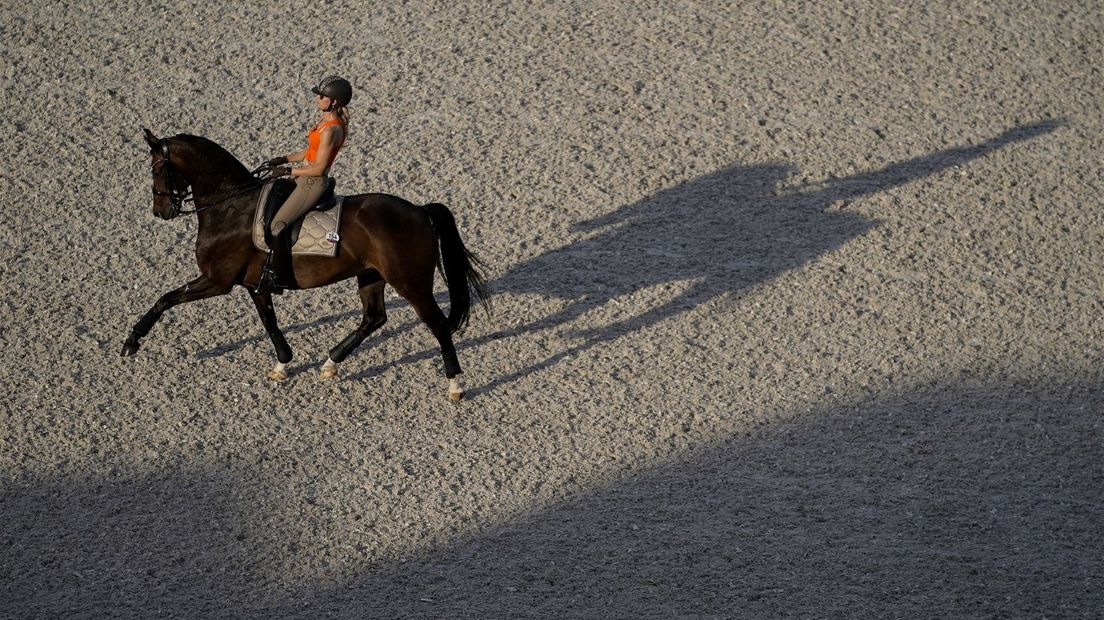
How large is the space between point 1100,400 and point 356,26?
9.12 metres

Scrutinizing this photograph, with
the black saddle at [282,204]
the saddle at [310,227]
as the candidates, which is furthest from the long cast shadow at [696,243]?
the black saddle at [282,204]

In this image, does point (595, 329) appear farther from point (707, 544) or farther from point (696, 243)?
point (707, 544)

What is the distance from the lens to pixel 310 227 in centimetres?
988

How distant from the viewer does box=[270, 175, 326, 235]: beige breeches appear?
387 inches

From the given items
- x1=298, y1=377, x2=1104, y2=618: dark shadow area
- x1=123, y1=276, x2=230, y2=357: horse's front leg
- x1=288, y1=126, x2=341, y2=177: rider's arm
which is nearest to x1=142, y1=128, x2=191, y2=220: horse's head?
x1=123, y1=276, x2=230, y2=357: horse's front leg

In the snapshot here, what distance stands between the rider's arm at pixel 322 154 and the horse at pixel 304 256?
36 cm

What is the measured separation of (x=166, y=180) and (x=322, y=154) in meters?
1.30

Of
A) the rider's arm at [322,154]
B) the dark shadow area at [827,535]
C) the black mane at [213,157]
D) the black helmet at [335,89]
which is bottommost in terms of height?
the dark shadow area at [827,535]

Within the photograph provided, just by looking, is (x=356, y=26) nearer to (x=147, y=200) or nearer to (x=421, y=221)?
(x=147, y=200)

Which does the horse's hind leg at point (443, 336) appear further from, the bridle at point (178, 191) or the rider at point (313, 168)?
the bridle at point (178, 191)

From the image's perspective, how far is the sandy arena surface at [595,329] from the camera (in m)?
8.57

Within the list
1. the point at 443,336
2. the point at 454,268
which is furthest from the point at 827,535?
the point at 454,268

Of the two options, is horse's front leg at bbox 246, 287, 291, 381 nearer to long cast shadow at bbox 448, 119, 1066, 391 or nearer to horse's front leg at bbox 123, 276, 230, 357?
horse's front leg at bbox 123, 276, 230, 357

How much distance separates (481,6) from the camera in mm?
15539
